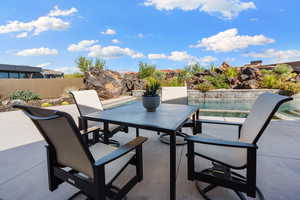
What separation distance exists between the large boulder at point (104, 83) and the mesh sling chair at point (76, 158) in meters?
6.58

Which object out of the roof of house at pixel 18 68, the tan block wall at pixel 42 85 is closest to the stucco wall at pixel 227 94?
the tan block wall at pixel 42 85

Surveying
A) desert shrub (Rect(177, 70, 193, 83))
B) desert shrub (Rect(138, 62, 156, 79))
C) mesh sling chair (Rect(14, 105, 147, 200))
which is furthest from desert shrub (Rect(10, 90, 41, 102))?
desert shrub (Rect(177, 70, 193, 83))

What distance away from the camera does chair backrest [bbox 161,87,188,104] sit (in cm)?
320

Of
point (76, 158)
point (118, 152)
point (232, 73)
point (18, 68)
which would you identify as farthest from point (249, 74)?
point (18, 68)

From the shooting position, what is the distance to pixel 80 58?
51.6ft

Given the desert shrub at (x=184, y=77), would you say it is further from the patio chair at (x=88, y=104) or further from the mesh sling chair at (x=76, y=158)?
the mesh sling chair at (x=76, y=158)

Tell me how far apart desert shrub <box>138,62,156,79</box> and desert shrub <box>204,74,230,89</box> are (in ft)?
20.0

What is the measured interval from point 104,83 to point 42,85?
4.48 m

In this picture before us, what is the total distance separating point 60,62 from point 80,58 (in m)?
6.69

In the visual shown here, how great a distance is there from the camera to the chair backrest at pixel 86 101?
92.6 inches

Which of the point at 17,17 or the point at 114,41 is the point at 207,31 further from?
the point at 17,17

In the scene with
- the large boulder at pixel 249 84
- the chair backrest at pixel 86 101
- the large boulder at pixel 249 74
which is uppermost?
the large boulder at pixel 249 74

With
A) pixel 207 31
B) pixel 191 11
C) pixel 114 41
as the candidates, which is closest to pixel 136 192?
pixel 191 11

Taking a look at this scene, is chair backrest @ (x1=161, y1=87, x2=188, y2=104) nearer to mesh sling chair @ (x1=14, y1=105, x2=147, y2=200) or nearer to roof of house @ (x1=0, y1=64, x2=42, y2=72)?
mesh sling chair @ (x1=14, y1=105, x2=147, y2=200)
